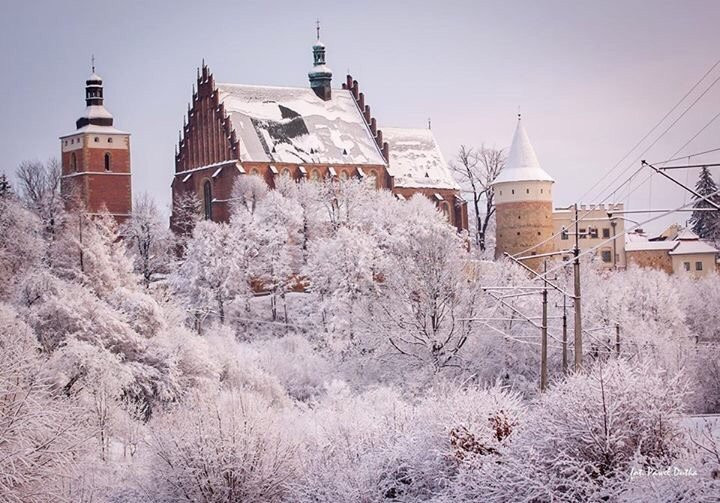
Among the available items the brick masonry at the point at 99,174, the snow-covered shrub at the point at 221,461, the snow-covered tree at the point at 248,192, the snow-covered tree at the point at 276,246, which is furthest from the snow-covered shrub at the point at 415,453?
the brick masonry at the point at 99,174

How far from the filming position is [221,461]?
21.8 metres

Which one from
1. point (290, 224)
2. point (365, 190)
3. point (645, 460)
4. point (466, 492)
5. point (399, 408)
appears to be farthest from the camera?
point (365, 190)

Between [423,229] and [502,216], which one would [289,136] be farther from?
[423,229]

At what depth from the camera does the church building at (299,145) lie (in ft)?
236

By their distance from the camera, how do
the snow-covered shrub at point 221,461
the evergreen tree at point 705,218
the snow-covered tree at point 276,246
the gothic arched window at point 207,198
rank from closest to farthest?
the snow-covered shrub at point 221,461 < the snow-covered tree at point 276,246 < the gothic arched window at point 207,198 < the evergreen tree at point 705,218

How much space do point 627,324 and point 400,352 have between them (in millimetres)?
8691

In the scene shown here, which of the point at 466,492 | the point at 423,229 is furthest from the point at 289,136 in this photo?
the point at 466,492

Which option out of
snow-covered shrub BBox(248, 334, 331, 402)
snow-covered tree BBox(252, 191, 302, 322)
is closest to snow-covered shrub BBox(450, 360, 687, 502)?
snow-covered shrub BBox(248, 334, 331, 402)

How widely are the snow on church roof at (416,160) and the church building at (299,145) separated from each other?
7cm

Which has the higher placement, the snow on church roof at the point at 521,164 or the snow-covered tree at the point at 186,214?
the snow on church roof at the point at 521,164

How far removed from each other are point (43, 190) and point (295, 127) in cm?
1641

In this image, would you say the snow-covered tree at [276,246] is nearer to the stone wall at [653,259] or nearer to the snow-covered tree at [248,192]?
the snow-covered tree at [248,192]

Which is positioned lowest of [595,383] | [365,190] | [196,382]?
[196,382]

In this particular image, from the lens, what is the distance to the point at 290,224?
2466 inches
